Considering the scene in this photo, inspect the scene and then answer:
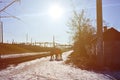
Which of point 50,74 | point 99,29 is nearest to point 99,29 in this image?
point 99,29

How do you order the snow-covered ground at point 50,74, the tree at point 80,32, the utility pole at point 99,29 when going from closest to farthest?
the snow-covered ground at point 50,74
the utility pole at point 99,29
the tree at point 80,32

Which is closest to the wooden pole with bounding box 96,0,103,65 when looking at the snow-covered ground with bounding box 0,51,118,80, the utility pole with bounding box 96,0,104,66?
the utility pole with bounding box 96,0,104,66

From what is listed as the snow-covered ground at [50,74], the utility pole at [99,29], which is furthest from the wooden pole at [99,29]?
the snow-covered ground at [50,74]

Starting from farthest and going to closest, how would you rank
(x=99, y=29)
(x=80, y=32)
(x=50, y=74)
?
(x=80, y=32) < (x=99, y=29) < (x=50, y=74)

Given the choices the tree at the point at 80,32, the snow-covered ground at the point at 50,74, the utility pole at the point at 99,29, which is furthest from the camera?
the tree at the point at 80,32

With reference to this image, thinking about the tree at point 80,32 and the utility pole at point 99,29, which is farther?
the tree at point 80,32

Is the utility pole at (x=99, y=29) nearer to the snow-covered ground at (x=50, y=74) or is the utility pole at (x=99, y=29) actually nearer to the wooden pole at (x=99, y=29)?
the wooden pole at (x=99, y=29)

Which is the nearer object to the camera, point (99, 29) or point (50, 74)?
point (50, 74)

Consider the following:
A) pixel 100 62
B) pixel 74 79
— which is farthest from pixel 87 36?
pixel 74 79

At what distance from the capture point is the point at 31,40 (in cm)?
15812

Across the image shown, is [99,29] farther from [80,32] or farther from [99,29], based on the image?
[80,32]

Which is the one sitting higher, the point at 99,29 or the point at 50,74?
the point at 99,29

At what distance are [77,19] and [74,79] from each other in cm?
3952

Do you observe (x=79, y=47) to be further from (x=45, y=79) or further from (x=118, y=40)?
(x=45, y=79)
